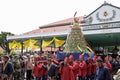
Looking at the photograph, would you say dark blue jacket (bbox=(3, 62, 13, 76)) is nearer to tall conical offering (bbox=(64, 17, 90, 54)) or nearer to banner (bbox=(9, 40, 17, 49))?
tall conical offering (bbox=(64, 17, 90, 54))

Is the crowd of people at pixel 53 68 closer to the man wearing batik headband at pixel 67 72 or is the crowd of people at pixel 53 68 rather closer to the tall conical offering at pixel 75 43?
the man wearing batik headband at pixel 67 72

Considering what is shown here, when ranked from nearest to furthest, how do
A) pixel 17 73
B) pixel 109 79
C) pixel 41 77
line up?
pixel 109 79 < pixel 41 77 < pixel 17 73

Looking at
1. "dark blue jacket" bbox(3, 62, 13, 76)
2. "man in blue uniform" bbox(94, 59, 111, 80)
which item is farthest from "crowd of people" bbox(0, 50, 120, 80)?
"man in blue uniform" bbox(94, 59, 111, 80)

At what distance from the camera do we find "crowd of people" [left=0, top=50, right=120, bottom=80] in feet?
40.4

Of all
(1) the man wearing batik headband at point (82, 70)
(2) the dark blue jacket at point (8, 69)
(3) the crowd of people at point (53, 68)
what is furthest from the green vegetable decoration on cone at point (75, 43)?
(2) the dark blue jacket at point (8, 69)

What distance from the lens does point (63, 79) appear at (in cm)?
1200

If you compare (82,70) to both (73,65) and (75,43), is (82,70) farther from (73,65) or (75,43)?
(75,43)

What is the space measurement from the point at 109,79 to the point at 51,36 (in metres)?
23.1

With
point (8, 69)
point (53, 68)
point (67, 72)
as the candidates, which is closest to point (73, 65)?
point (53, 68)

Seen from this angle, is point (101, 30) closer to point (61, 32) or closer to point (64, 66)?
point (61, 32)

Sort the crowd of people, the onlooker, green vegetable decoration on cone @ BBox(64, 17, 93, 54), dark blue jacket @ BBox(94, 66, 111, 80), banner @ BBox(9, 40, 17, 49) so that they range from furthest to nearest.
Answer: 1. banner @ BBox(9, 40, 17, 49)
2. green vegetable decoration on cone @ BBox(64, 17, 93, 54)
3. the onlooker
4. the crowd of people
5. dark blue jacket @ BBox(94, 66, 111, 80)

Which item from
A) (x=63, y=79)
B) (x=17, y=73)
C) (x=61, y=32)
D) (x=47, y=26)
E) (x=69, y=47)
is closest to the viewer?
(x=63, y=79)

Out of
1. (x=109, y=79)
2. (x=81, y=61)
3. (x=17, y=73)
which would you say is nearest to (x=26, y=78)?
(x=17, y=73)

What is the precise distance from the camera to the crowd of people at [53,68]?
40.4 feet
